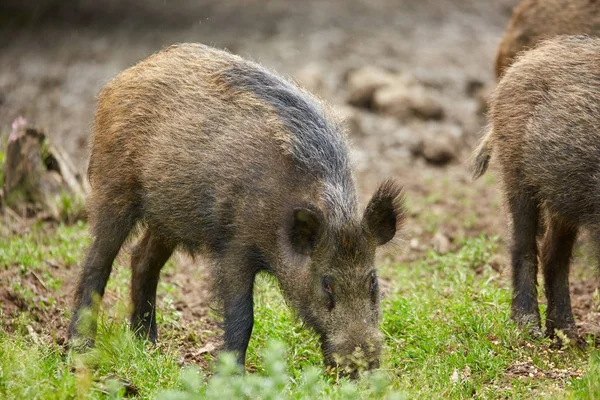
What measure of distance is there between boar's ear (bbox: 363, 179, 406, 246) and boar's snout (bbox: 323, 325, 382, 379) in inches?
24.6

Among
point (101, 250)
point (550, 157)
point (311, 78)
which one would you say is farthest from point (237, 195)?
point (311, 78)

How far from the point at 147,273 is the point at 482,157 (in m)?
2.68

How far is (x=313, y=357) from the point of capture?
6059 millimetres

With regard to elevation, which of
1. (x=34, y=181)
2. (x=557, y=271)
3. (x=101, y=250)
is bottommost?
(x=34, y=181)

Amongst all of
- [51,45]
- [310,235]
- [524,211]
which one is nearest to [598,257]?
[524,211]

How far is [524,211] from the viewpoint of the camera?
672cm

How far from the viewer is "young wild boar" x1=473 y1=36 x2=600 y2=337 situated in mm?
6172

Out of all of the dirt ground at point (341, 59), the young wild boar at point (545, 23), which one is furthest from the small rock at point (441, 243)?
the young wild boar at point (545, 23)

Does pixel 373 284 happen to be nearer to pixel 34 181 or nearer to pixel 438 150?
pixel 34 181

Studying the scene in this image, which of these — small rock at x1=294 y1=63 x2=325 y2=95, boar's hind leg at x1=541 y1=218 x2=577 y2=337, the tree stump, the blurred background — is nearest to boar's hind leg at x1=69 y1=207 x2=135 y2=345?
the tree stump

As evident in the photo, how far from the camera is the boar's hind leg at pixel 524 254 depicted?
6.65 metres

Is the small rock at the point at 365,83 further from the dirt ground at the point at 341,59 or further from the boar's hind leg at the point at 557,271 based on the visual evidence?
the boar's hind leg at the point at 557,271

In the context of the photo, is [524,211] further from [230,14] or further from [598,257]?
[230,14]

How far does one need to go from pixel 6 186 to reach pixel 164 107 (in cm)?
317
